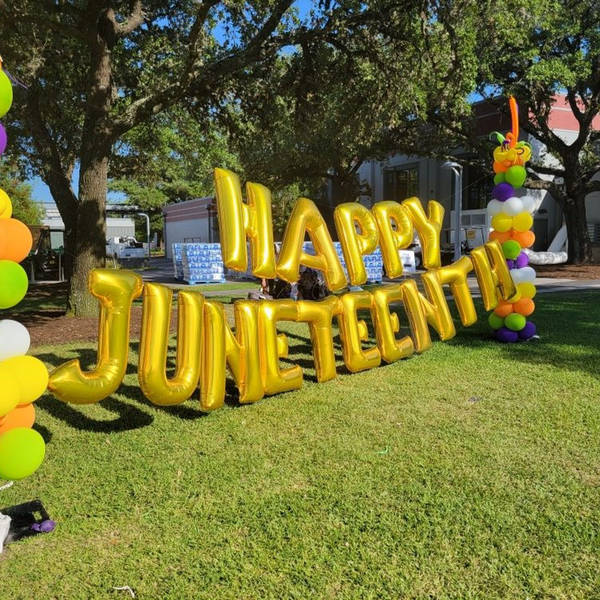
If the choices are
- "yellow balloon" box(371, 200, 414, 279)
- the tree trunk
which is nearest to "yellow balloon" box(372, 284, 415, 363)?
"yellow balloon" box(371, 200, 414, 279)

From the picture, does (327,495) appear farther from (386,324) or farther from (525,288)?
(525,288)

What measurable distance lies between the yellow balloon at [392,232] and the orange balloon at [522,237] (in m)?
1.97

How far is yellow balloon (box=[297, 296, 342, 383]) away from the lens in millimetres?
5746

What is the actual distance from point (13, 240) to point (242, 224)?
93.6 inches

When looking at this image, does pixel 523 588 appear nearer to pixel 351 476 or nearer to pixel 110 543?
pixel 351 476

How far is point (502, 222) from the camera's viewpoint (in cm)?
780

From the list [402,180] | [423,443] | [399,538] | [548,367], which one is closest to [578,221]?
[402,180]

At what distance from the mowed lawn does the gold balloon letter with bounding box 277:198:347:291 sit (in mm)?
1268

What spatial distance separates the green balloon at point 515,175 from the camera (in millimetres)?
7590

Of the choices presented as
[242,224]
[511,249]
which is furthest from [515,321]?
[242,224]

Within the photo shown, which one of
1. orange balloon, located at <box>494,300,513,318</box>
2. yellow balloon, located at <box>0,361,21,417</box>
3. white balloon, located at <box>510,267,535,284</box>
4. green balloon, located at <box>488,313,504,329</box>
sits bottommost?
green balloon, located at <box>488,313,504,329</box>

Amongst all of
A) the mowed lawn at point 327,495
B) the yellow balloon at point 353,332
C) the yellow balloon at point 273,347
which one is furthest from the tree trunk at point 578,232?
the yellow balloon at point 273,347

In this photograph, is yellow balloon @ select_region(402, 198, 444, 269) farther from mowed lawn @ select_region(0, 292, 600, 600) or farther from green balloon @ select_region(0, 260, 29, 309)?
green balloon @ select_region(0, 260, 29, 309)

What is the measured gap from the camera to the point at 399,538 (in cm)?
311
